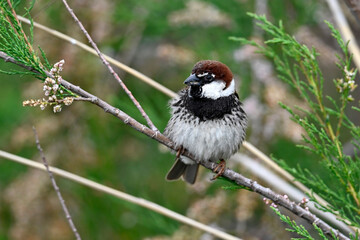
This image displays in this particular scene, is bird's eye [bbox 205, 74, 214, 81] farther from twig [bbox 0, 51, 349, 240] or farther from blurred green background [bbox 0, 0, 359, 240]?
twig [bbox 0, 51, 349, 240]

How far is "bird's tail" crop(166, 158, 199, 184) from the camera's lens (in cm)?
257

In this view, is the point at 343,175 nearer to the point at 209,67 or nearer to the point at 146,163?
the point at 209,67

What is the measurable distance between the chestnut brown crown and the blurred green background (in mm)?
339

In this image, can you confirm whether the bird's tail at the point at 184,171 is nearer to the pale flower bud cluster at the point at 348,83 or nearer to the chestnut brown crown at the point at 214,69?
the chestnut brown crown at the point at 214,69

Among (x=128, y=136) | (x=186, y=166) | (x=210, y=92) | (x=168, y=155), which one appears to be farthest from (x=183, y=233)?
(x=128, y=136)

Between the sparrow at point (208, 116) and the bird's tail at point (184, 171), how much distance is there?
0.97ft

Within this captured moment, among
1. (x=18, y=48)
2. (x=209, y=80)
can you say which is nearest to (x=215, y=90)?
(x=209, y=80)

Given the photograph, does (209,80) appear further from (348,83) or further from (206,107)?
(348,83)

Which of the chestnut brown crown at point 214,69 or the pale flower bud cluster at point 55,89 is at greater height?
the chestnut brown crown at point 214,69

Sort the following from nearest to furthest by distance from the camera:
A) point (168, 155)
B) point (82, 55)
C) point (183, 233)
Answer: point (183, 233) < point (82, 55) < point (168, 155)

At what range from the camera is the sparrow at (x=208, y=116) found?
2170 millimetres

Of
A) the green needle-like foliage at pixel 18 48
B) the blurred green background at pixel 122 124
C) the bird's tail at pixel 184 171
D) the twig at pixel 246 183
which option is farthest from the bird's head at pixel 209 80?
the green needle-like foliage at pixel 18 48

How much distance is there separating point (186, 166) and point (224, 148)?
366 millimetres

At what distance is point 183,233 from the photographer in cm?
251
